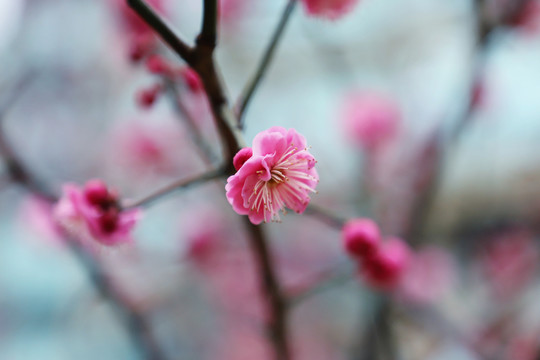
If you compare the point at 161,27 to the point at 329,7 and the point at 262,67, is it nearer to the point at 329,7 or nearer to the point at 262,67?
the point at 262,67

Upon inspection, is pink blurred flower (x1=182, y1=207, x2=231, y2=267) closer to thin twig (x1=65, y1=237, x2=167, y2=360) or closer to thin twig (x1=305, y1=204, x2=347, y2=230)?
thin twig (x1=65, y1=237, x2=167, y2=360)

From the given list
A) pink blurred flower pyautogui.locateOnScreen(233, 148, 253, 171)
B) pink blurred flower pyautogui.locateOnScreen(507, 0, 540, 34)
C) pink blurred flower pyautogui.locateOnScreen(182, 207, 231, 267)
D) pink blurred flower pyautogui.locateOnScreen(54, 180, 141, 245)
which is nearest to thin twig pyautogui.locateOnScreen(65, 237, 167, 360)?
pink blurred flower pyautogui.locateOnScreen(182, 207, 231, 267)

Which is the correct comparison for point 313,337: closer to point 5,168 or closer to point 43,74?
point 5,168

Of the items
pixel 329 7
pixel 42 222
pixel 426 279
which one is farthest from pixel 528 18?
pixel 42 222

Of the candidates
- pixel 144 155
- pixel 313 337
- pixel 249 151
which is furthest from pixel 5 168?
pixel 313 337

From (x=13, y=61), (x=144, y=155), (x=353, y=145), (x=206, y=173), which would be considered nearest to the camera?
(x=206, y=173)
